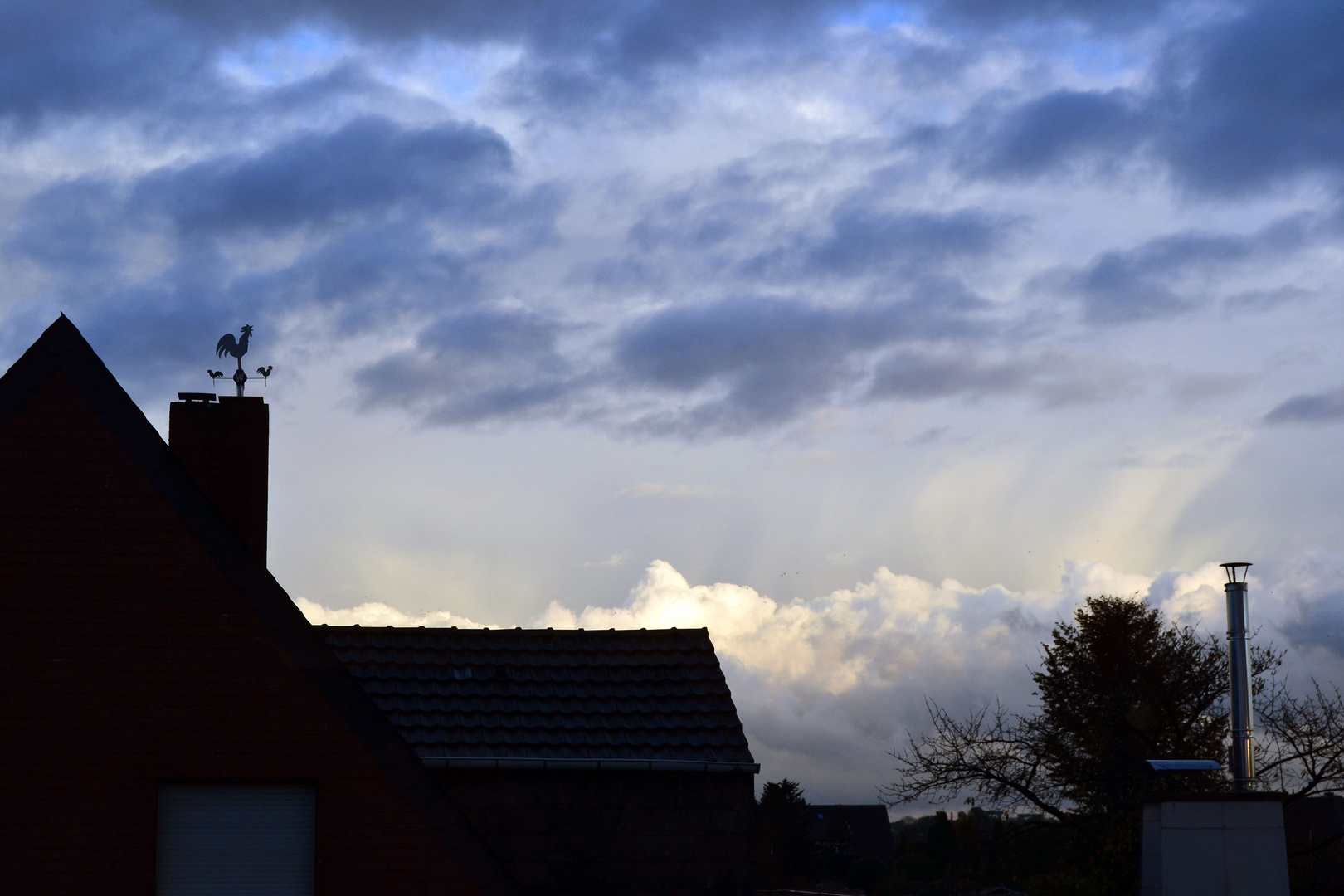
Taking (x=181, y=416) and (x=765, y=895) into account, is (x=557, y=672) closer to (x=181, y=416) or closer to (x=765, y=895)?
(x=181, y=416)

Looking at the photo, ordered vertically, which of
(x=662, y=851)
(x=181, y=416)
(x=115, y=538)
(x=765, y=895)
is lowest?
(x=765, y=895)

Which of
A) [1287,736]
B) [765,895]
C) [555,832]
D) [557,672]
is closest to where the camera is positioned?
[555,832]

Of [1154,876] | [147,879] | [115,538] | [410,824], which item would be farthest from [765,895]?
[115,538]

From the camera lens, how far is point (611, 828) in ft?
47.8

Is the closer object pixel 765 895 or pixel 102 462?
pixel 102 462

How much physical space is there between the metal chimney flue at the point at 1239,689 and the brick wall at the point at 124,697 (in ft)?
47.6

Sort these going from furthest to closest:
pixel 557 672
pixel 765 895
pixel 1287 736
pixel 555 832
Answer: pixel 1287 736 < pixel 765 895 < pixel 557 672 < pixel 555 832

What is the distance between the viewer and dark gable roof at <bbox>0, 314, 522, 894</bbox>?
1173cm

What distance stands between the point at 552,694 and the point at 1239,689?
12469mm

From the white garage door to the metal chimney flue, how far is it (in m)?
15.6

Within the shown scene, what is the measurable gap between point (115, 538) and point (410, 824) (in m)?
3.96

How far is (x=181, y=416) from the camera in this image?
15203mm

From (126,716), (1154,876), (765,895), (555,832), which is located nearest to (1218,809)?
(1154,876)

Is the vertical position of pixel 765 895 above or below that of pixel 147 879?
below
